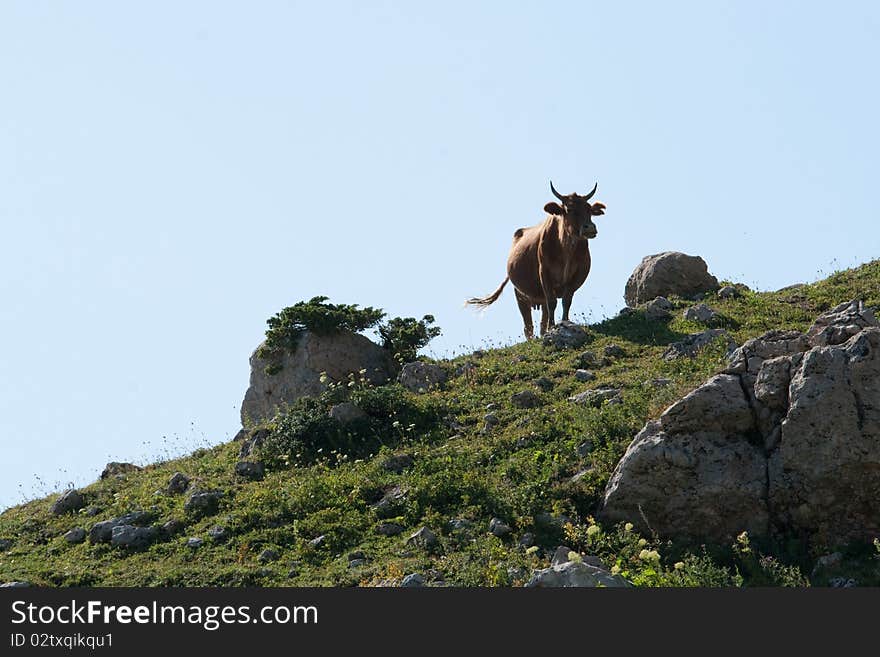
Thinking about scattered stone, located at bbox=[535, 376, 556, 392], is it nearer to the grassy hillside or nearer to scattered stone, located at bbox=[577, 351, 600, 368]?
the grassy hillside

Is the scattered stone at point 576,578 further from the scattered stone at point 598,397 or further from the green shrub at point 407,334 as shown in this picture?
the green shrub at point 407,334

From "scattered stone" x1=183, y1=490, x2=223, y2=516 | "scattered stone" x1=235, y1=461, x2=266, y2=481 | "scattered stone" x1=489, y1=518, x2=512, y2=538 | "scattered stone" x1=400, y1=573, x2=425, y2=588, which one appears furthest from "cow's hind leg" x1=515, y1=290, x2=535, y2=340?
"scattered stone" x1=400, y1=573, x2=425, y2=588

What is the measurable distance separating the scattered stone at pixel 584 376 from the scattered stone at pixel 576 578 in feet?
27.4

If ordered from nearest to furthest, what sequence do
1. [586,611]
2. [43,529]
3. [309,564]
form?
1. [586,611]
2. [309,564]
3. [43,529]

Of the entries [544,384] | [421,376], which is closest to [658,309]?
[544,384]

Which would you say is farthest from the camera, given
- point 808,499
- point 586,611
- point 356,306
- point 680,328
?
point 356,306

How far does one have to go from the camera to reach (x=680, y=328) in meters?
22.9

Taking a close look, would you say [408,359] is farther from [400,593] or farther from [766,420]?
[400,593]

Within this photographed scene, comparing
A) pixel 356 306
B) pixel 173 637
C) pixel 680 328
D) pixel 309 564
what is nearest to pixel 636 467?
pixel 309 564

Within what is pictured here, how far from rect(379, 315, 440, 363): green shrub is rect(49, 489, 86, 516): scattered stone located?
22.4 ft

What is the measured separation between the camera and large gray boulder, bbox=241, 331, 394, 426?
23.6 meters

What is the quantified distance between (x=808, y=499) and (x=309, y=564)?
579cm

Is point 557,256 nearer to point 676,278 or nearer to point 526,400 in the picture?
point 676,278

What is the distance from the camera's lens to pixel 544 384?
2059 centimetres
